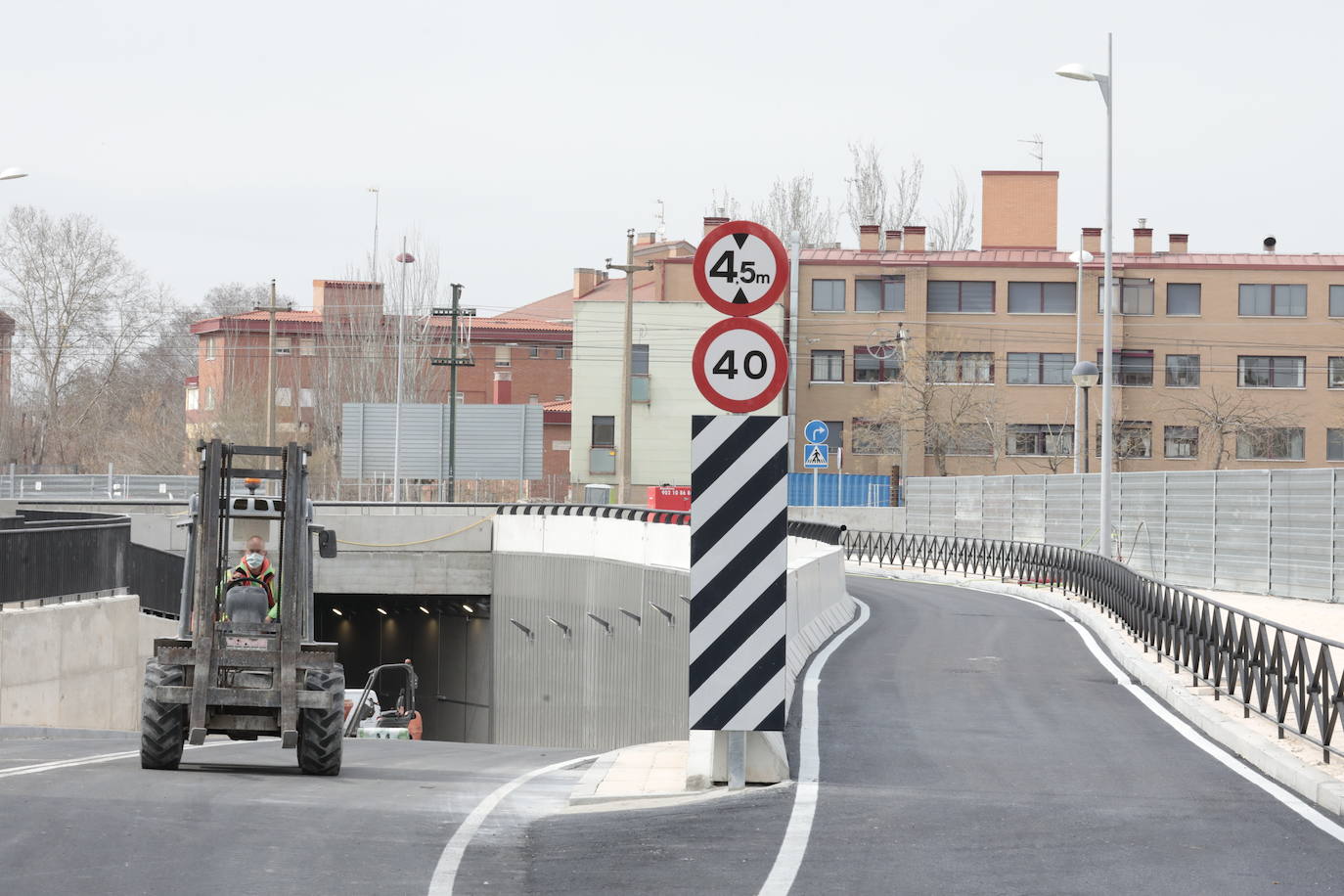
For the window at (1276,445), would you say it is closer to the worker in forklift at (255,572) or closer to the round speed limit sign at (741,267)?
the worker in forklift at (255,572)

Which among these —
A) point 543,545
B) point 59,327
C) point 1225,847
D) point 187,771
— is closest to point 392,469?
point 543,545

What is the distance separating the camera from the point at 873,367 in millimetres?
72500

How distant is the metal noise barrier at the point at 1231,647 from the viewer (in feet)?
40.8

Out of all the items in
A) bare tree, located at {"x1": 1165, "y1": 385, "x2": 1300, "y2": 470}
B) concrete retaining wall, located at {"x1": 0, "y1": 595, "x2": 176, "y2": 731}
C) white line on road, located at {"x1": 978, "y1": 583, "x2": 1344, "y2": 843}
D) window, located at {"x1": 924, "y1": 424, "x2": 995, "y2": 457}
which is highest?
bare tree, located at {"x1": 1165, "y1": 385, "x2": 1300, "y2": 470}

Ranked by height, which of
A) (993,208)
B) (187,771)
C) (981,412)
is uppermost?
(993,208)

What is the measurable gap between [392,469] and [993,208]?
96.2 feet

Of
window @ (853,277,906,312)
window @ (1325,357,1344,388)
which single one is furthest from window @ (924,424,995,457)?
window @ (1325,357,1344,388)

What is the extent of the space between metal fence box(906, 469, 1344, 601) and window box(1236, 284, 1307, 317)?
89.3 ft

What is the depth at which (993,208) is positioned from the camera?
7462 cm

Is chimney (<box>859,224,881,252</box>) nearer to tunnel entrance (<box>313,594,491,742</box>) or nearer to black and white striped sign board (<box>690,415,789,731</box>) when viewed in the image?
tunnel entrance (<box>313,594,491,742</box>)

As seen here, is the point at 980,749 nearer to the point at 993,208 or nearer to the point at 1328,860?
the point at 1328,860

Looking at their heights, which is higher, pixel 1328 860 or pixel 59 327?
pixel 59 327

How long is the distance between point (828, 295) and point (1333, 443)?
22434mm

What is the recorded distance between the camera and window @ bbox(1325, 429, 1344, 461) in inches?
2783
